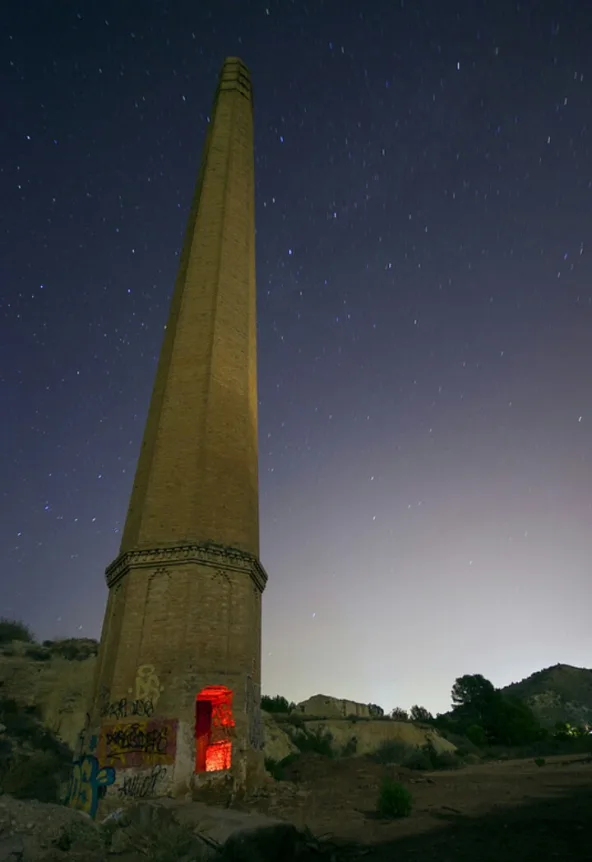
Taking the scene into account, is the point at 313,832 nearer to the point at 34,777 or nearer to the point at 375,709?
the point at 34,777

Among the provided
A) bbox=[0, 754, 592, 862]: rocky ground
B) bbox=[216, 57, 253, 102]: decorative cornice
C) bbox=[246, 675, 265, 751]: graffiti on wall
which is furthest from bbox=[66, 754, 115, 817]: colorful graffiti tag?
bbox=[216, 57, 253, 102]: decorative cornice

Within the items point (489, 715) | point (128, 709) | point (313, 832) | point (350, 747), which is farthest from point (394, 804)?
point (489, 715)

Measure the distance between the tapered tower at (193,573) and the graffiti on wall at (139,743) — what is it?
23mm

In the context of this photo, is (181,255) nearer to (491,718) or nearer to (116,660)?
(116,660)

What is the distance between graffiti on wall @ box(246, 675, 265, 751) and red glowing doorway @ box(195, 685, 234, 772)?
1.85 ft

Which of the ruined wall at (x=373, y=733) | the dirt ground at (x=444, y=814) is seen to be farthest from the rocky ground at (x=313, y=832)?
the ruined wall at (x=373, y=733)

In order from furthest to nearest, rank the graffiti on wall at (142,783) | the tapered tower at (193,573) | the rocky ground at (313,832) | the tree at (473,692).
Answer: the tree at (473,692), the tapered tower at (193,573), the graffiti on wall at (142,783), the rocky ground at (313,832)

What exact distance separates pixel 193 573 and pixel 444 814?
25.0 ft

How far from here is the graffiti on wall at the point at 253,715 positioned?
1395 centimetres

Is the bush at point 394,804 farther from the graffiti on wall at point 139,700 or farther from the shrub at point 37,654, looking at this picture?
the shrub at point 37,654

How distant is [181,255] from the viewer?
2355cm

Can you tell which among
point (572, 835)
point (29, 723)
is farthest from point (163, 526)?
point (29, 723)

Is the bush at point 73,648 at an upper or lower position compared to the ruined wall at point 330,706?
lower

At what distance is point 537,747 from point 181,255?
38905 millimetres
